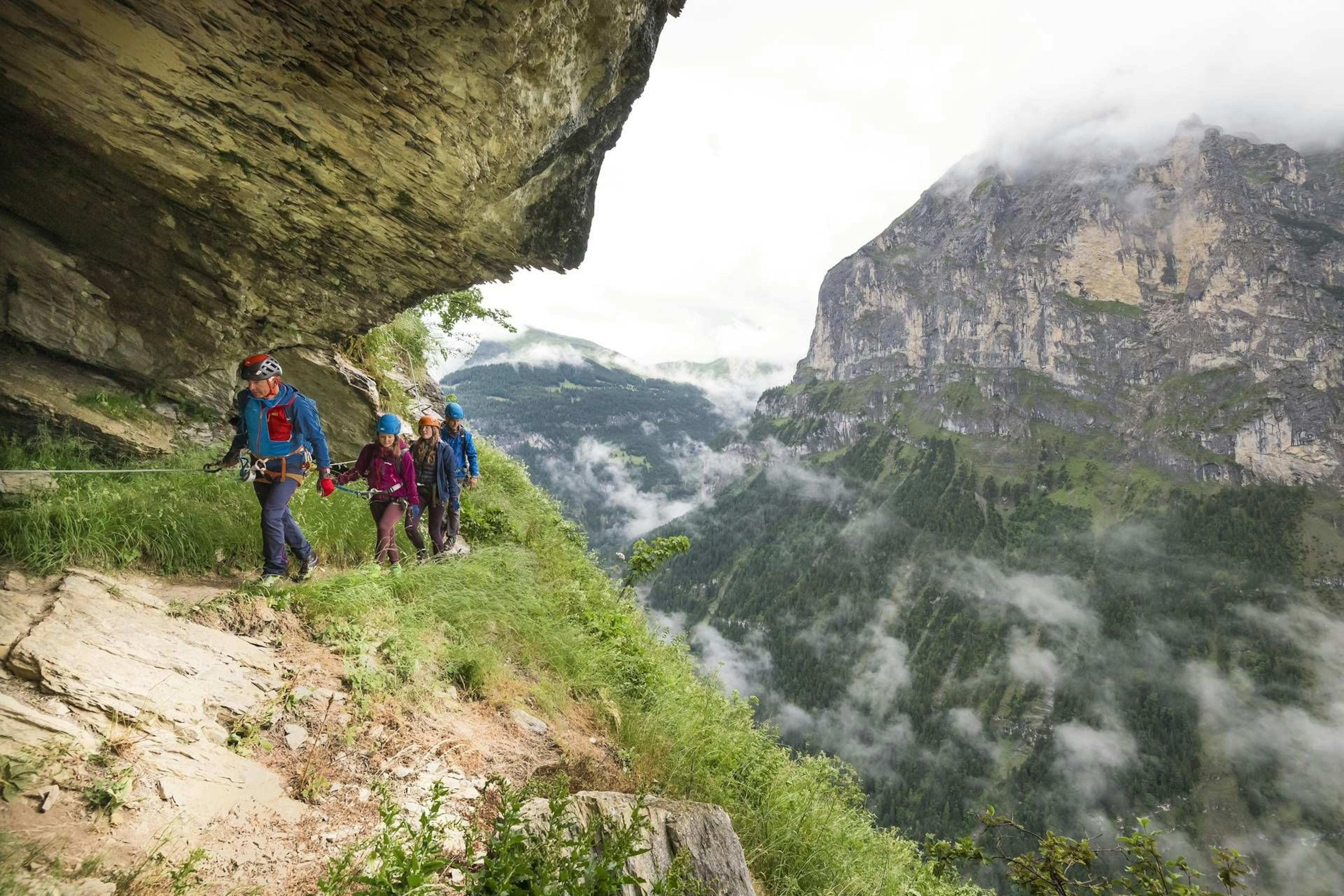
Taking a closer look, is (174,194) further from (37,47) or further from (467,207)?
(467,207)

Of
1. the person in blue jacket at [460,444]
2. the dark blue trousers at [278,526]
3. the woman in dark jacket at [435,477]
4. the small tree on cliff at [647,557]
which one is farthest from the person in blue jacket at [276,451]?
the small tree on cliff at [647,557]

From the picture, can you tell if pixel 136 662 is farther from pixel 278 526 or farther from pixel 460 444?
pixel 460 444

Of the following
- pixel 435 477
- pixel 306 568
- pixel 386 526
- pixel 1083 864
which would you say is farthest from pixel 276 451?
pixel 1083 864

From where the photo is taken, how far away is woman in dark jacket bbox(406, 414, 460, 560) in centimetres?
991

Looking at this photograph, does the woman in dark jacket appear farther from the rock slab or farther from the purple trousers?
Result: the rock slab

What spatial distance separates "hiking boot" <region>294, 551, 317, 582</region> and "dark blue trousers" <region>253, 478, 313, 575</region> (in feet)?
0.28

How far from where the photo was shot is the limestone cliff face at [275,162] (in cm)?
555

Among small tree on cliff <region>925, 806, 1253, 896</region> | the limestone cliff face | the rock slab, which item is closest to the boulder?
small tree on cliff <region>925, 806, 1253, 896</region>

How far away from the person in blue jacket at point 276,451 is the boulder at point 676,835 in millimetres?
4805

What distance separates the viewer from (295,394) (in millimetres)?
7758

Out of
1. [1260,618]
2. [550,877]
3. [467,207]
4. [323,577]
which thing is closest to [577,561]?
[323,577]

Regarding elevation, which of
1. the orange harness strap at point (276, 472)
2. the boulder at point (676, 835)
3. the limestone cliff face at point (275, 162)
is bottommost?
the boulder at point (676, 835)

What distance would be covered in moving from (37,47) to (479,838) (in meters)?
9.18

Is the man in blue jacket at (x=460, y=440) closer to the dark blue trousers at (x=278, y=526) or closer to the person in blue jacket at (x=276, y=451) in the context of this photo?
the person in blue jacket at (x=276, y=451)
